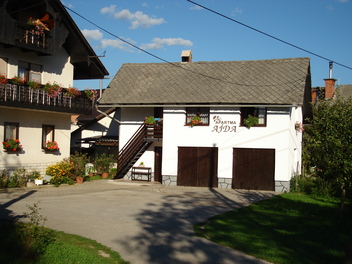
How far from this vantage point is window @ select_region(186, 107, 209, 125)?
21625 millimetres

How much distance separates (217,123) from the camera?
21.2 meters

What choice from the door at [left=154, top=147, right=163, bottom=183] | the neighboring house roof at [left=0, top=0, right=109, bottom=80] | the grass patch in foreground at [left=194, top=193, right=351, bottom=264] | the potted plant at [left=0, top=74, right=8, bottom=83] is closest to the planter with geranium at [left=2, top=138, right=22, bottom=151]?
the potted plant at [left=0, top=74, right=8, bottom=83]

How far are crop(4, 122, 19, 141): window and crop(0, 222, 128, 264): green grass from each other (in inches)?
442

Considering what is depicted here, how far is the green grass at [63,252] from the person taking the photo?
7.09m

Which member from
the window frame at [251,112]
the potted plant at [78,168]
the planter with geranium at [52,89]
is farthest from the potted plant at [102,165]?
the window frame at [251,112]

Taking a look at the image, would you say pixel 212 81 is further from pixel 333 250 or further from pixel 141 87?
pixel 333 250

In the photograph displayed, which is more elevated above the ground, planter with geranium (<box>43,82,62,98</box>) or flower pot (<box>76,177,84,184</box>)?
planter with geranium (<box>43,82,62,98</box>)

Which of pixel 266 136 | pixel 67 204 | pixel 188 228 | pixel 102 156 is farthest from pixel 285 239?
pixel 102 156

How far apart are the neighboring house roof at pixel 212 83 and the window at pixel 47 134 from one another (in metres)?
3.13

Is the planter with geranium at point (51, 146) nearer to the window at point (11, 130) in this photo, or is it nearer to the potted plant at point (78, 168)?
the potted plant at point (78, 168)

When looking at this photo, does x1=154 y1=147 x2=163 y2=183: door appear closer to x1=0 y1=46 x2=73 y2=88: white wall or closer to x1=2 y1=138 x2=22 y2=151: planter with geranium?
x1=0 y1=46 x2=73 y2=88: white wall

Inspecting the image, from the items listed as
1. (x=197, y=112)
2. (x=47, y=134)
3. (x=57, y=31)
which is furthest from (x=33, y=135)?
(x=197, y=112)

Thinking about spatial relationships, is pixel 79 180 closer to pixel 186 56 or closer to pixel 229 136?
pixel 229 136

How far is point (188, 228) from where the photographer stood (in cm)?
1091
